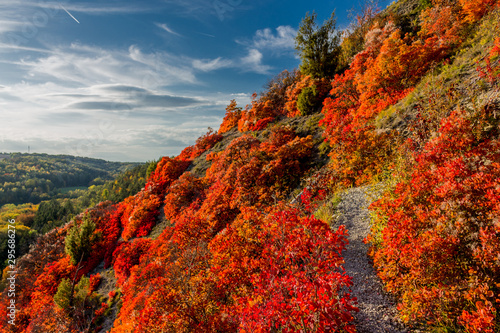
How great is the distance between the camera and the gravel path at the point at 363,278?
615 cm

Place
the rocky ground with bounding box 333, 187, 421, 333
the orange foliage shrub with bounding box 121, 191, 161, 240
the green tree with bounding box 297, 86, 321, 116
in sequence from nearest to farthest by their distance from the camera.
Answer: the rocky ground with bounding box 333, 187, 421, 333, the green tree with bounding box 297, 86, 321, 116, the orange foliage shrub with bounding box 121, 191, 161, 240

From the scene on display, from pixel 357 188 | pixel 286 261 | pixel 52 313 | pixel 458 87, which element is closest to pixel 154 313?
pixel 286 261

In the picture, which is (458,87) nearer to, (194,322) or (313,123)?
(313,123)

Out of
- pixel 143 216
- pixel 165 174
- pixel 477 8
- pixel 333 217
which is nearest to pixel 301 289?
pixel 333 217

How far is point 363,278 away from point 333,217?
3.81 metres

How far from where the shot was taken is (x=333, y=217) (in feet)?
37.1

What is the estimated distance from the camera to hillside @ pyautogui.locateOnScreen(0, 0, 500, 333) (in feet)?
18.8

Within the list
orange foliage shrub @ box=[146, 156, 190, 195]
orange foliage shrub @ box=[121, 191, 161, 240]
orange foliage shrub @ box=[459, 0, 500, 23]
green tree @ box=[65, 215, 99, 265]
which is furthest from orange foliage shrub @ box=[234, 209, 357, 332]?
green tree @ box=[65, 215, 99, 265]

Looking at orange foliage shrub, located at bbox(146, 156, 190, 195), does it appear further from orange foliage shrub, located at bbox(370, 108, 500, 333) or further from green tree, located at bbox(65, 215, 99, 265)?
orange foliage shrub, located at bbox(370, 108, 500, 333)

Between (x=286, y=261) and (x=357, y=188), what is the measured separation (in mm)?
7122

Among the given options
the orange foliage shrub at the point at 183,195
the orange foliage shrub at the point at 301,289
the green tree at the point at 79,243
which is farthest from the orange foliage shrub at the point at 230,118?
the orange foliage shrub at the point at 301,289

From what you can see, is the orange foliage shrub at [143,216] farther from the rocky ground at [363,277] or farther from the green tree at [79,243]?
the rocky ground at [363,277]

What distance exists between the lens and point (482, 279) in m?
5.16

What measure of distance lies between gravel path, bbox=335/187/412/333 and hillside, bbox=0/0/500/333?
9cm
